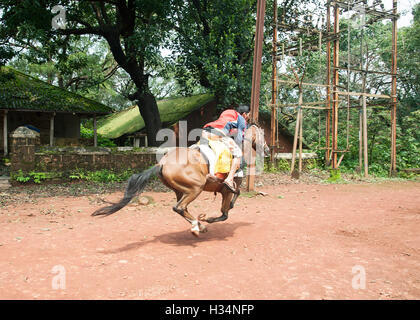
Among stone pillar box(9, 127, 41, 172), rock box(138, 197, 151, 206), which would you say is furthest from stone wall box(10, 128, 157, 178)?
rock box(138, 197, 151, 206)

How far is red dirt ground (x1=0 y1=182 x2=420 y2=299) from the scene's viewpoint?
3.80 m

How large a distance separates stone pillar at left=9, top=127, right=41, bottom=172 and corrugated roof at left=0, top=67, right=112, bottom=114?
15.3ft

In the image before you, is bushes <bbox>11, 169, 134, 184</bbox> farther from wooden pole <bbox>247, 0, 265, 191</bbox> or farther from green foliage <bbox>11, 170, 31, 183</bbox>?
wooden pole <bbox>247, 0, 265, 191</bbox>

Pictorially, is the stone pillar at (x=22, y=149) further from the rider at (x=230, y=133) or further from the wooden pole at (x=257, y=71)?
the rider at (x=230, y=133)

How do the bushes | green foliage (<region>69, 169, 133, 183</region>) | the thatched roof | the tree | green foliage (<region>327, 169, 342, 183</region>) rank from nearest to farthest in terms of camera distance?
the tree, the bushes, green foliage (<region>69, 169, 133, 183</region>), green foliage (<region>327, 169, 342, 183</region>), the thatched roof

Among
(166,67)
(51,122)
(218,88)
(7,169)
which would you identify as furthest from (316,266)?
(51,122)

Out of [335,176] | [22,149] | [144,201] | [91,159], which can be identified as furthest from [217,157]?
[335,176]

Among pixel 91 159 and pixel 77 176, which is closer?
pixel 77 176

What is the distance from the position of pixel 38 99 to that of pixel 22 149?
6.00 metres

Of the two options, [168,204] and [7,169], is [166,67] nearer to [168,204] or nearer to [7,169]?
[168,204]

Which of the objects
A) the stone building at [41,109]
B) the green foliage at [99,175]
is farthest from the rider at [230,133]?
the stone building at [41,109]

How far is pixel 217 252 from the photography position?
5.27m

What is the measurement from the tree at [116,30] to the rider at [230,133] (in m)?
8.17

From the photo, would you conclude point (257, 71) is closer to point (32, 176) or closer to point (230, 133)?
point (230, 133)
